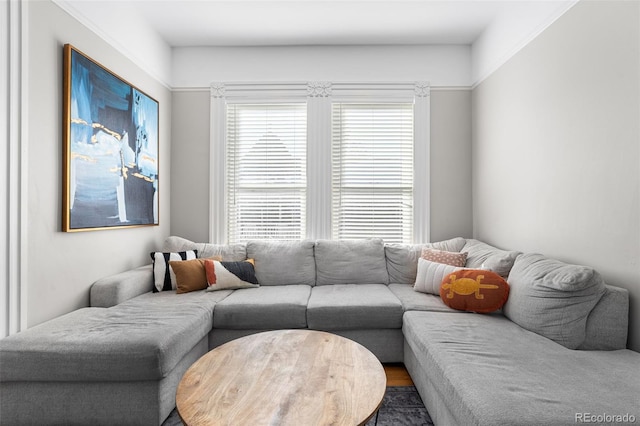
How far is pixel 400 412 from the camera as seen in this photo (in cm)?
192

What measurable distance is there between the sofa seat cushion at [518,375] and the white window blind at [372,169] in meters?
1.69

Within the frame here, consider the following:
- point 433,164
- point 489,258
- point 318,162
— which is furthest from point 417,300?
point 318,162

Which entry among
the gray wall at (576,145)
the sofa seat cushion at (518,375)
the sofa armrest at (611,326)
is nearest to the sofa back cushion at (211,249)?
the sofa seat cushion at (518,375)

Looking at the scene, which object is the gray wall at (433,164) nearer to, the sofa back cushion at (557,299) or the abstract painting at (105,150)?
the abstract painting at (105,150)

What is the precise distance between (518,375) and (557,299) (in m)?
0.64

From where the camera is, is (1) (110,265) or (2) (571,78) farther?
(1) (110,265)

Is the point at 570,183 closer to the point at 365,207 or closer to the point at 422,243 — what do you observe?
the point at 422,243

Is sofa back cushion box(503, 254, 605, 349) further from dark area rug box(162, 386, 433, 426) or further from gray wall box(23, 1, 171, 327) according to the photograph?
gray wall box(23, 1, 171, 327)

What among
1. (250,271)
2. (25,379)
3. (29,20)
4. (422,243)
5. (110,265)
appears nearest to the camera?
(25,379)

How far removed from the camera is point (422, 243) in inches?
138

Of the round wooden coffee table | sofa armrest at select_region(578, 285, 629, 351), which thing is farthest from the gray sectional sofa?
the round wooden coffee table

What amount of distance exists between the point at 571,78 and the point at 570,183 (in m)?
0.66

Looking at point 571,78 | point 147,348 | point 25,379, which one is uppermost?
point 571,78

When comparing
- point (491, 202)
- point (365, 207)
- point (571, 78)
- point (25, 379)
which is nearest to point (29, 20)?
point (25, 379)
